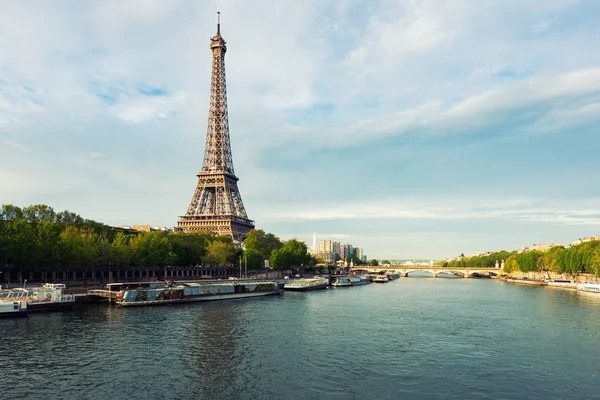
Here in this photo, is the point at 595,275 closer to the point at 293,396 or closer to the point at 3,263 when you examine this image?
the point at 293,396

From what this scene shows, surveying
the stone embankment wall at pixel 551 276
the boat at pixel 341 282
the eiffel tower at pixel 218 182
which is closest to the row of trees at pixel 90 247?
the eiffel tower at pixel 218 182

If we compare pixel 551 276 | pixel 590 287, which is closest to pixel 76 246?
pixel 590 287

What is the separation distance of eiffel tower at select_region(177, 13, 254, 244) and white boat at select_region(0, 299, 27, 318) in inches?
3955

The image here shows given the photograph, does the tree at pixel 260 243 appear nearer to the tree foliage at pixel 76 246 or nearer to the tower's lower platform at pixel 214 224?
the tower's lower platform at pixel 214 224

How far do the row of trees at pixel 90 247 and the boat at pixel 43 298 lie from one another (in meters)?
15.6

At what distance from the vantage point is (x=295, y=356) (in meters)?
37.0

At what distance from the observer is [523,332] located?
49.5 metres

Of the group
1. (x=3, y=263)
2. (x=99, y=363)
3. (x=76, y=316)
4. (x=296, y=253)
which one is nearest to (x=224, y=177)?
(x=296, y=253)

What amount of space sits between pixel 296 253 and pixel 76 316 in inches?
3982

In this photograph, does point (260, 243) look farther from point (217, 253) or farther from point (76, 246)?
point (76, 246)

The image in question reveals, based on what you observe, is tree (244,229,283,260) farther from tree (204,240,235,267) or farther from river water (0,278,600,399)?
river water (0,278,600,399)

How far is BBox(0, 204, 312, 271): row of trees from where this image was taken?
7219 centimetres

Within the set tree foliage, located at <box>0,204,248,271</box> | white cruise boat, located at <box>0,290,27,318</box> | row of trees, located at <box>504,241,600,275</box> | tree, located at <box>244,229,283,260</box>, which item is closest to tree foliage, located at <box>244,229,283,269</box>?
tree, located at <box>244,229,283,260</box>

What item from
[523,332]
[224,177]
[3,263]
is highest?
[224,177]
